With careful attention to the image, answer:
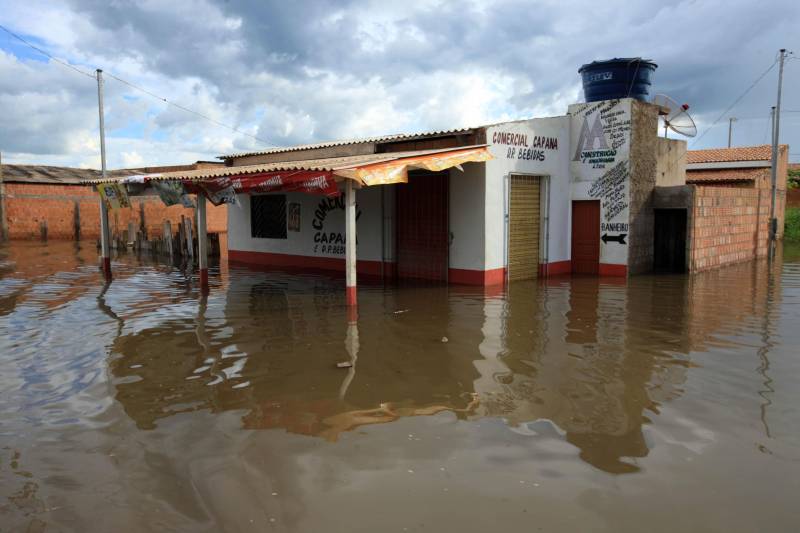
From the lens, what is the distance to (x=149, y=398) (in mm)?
5918

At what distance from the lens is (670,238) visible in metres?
16.6

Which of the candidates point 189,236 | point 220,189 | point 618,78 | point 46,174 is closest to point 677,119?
point 618,78

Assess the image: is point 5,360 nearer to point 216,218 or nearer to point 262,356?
point 262,356

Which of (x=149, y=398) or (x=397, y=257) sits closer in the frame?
(x=149, y=398)

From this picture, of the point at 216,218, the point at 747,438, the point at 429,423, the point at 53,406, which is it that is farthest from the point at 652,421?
the point at 216,218

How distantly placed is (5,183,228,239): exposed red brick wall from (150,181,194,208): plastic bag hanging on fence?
13115 mm

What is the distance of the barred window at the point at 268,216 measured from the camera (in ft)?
57.8

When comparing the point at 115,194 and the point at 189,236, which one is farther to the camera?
the point at 189,236

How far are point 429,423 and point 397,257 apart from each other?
936 centimetres

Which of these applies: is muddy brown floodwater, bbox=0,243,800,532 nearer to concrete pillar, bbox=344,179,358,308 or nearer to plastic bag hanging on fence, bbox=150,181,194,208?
concrete pillar, bbox=344,179,358,308

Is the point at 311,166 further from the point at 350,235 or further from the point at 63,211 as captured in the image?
the point at 63,211

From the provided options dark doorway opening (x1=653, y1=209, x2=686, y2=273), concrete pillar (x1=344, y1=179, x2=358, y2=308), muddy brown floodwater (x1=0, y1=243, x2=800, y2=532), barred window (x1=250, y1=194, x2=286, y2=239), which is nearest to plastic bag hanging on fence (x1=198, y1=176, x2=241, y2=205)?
muddy brown floodwater (x1=0, y1=243, x2=800, y2=532)

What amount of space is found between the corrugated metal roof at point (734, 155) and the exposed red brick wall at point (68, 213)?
21878 mm

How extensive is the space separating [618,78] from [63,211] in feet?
84.3
